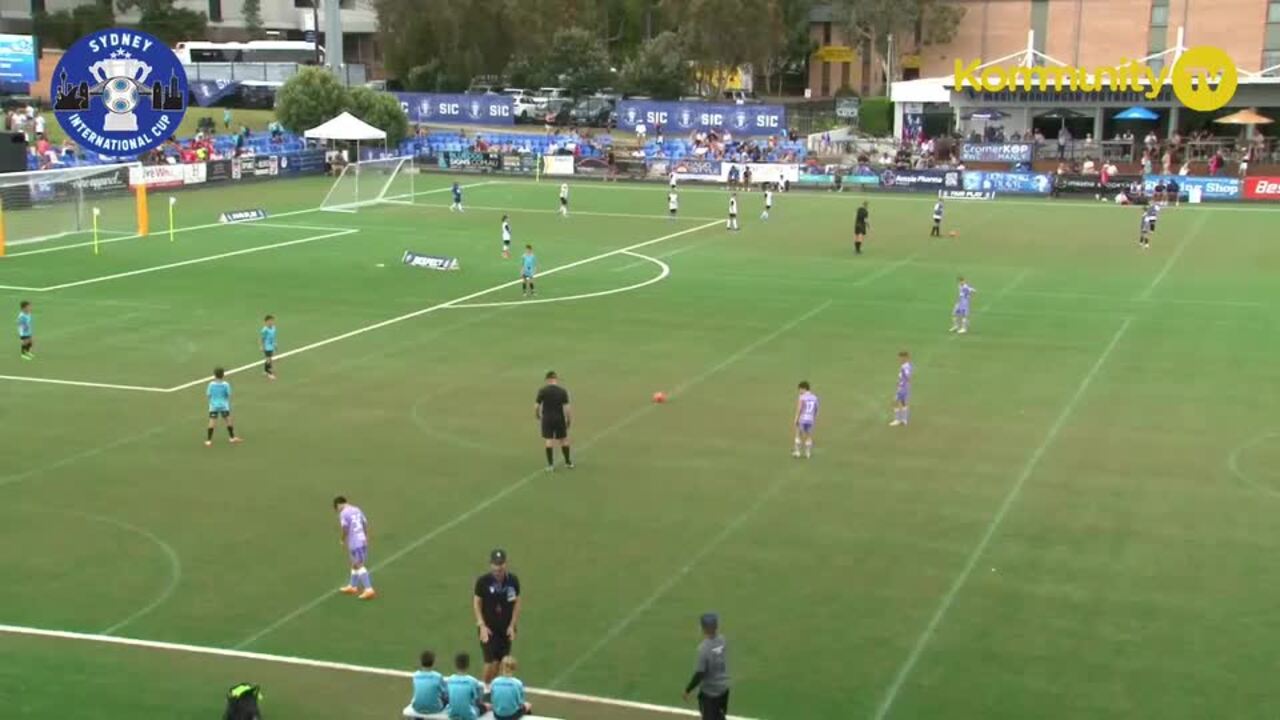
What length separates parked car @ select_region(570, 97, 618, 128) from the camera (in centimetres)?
10231

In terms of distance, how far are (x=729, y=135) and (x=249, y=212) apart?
38664 millimetres

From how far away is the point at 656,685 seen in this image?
14320 millimetres

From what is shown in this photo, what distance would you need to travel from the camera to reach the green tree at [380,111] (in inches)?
3162

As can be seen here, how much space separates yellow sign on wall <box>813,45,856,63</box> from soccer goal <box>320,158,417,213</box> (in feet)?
187

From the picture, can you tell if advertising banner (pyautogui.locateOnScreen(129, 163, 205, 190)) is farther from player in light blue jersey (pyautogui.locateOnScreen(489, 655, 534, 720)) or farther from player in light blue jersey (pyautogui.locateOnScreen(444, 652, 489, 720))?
player in light blue jersey (pyautogui.locateOnScreen(489, 655, 534, 720))

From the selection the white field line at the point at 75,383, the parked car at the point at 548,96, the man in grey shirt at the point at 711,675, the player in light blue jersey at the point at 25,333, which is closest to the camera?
the man in grey shirt at the point at 711,675

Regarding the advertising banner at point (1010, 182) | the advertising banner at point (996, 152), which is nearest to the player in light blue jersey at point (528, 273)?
the advertising banner at point (1010, 182)

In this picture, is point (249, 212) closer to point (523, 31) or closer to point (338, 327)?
point (338, 327)

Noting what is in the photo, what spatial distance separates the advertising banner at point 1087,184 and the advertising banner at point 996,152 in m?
6.62

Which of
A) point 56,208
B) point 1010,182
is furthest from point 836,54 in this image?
point 56,208

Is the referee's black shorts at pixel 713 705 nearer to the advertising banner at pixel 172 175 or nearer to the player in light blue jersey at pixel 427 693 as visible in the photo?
the player in light blue jersey at pixel 427 693

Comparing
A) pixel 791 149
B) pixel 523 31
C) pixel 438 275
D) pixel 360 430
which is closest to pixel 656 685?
pixel 360 430

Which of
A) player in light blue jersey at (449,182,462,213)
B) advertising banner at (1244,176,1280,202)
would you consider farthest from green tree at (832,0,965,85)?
player in light blue jersey at (449,182,462,213)

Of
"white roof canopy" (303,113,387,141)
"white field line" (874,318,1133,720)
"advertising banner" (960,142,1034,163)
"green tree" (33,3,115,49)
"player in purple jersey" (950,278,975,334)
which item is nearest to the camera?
"white field line" (874,318,1133,720)
